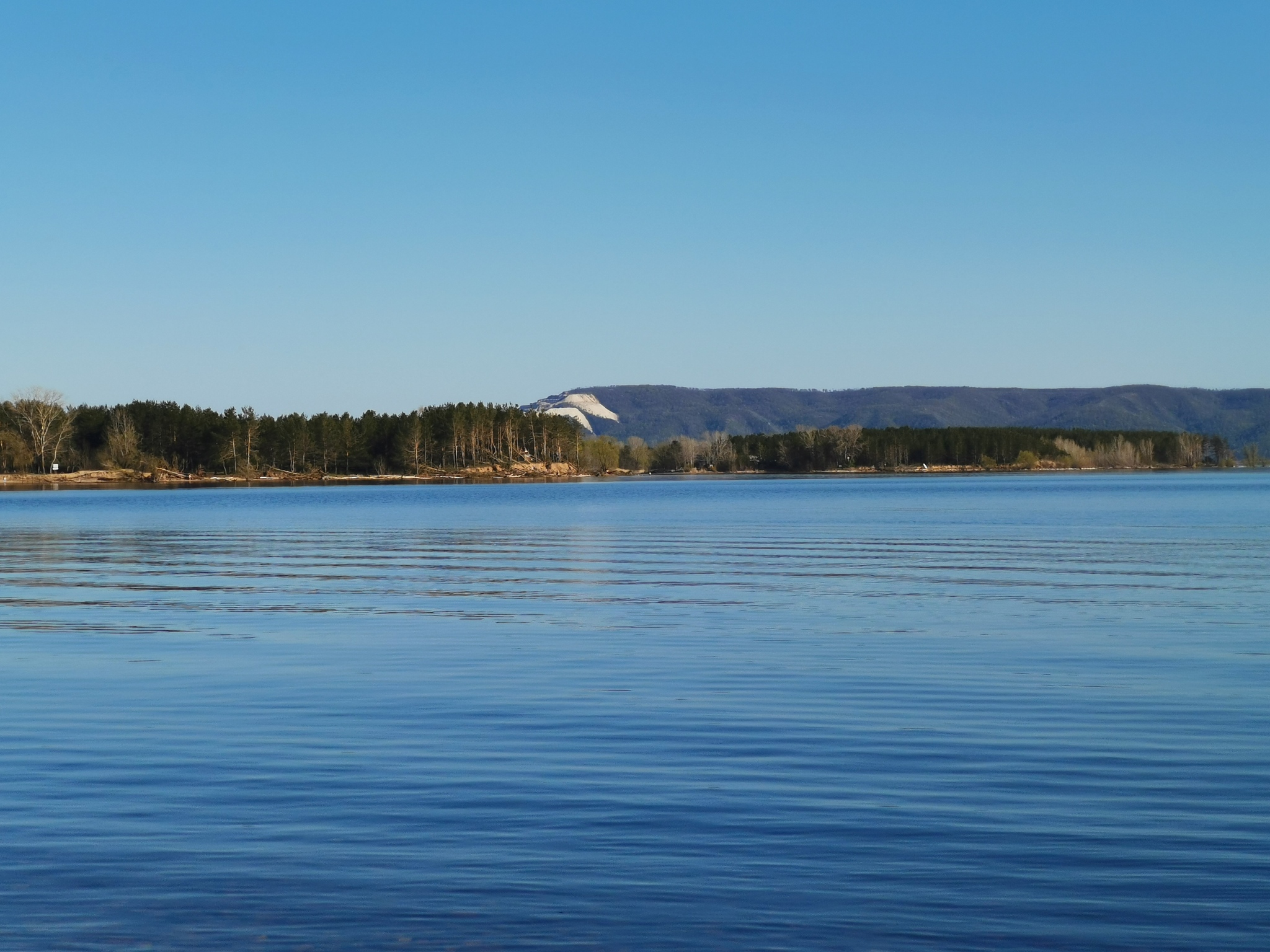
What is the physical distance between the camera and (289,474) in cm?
19675

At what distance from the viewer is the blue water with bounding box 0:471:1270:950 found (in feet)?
25.6

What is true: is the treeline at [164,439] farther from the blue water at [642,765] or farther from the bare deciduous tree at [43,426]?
the blue water at [642,765]

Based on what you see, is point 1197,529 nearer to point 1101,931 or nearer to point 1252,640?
point 1252,640

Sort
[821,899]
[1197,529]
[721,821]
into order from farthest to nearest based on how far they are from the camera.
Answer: [1197,529] → [721,821] → [821,899]

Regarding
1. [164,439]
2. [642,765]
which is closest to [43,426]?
[164,439]

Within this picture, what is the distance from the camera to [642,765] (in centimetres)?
1176

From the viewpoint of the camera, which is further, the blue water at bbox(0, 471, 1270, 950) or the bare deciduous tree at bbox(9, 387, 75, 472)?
the bare deciduous tree at bbox(9, 387, 75, 472)

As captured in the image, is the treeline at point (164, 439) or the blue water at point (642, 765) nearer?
the blue water at point (642, 765)

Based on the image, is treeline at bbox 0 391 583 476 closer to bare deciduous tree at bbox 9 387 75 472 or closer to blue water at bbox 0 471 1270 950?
bare deciduous tree at bbox 9 387 75 472

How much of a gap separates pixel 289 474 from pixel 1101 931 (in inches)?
7766

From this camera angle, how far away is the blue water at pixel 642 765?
7793 millimetres

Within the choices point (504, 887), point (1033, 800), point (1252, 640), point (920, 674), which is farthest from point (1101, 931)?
point (1252, 640)

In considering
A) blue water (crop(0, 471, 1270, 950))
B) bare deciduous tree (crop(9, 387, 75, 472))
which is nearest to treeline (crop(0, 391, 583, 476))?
bare deciduous tree (crop(9, 387, 75, 472))

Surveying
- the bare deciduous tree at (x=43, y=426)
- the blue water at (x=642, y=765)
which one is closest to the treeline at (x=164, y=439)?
the bare deciduous tree at (x=43, y=426)
